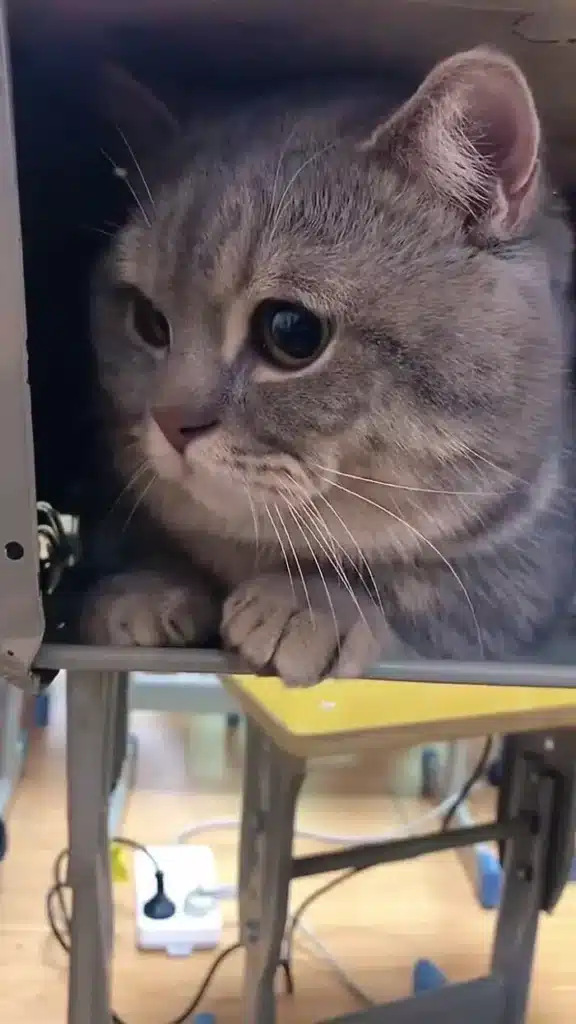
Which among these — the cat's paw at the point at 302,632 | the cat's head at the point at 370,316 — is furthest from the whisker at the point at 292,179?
the cat's paw at the point at 302,632

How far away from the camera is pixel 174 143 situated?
Result: 26.3 inches

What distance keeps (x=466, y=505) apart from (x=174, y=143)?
0.33 m

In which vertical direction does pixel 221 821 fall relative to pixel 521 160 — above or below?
below

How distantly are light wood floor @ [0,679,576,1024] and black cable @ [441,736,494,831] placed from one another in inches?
2.7

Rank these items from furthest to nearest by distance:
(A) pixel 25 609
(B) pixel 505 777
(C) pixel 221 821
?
(C) pixel 221 821 < (B) pixel 505 777 < (A) pixel 25 609

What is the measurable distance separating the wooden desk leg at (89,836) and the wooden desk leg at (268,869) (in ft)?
1.18

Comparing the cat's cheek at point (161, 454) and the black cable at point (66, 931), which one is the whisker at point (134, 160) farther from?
the black cable at point (66, 931)

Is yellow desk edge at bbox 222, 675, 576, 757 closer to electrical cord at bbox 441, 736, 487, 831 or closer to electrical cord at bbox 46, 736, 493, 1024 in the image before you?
electrical cord at bbox 46, 736, 493, 1024

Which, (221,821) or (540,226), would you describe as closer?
(540,226)

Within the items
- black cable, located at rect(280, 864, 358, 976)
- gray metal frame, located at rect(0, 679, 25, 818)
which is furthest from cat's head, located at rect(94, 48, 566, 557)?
gray metal frame, located at rect(0, 679, 25, 818)

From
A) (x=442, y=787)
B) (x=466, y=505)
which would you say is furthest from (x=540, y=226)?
(x=442, y=787)

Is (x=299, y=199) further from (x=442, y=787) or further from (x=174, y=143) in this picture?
(x=442, y=787)

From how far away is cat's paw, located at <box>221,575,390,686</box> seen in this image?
54 centimetres

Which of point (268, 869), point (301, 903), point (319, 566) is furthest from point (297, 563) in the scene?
point (301, 903)
